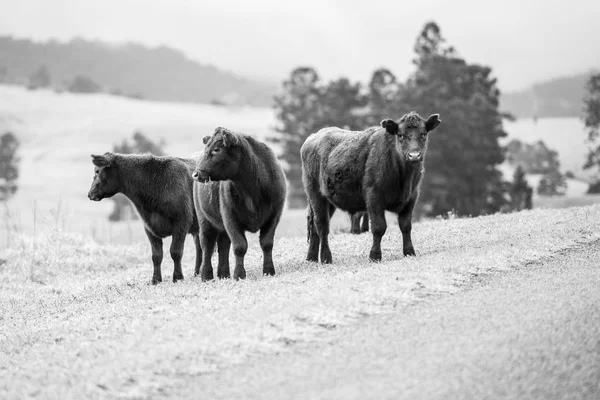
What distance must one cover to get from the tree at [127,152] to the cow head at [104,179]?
38122mm

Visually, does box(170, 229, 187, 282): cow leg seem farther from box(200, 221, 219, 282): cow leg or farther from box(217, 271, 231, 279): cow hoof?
box(217, 271, 231, 279): cow hoof

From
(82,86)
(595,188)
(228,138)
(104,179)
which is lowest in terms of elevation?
(104,179)

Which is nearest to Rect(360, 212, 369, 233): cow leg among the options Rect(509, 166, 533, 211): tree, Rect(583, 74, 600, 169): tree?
Rect(509, 166, 533, 211): tree

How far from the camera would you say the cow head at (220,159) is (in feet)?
41.6

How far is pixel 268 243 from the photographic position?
13375mm

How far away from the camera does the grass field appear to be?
25.0 feet

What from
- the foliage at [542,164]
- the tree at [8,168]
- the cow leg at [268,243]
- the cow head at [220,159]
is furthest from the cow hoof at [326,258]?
the tree at [8,168]

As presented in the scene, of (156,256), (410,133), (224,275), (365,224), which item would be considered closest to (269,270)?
(224,275)

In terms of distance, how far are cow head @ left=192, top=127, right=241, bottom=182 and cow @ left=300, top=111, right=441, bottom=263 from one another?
2195 millimetres

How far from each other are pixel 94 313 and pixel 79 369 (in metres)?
4.23

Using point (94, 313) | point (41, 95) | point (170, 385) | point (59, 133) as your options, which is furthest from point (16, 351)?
point (41, 95)

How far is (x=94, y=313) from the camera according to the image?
11.9 meters

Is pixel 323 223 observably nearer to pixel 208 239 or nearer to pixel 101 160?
pixel 208 239

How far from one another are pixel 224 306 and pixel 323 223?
4895 millimetres
